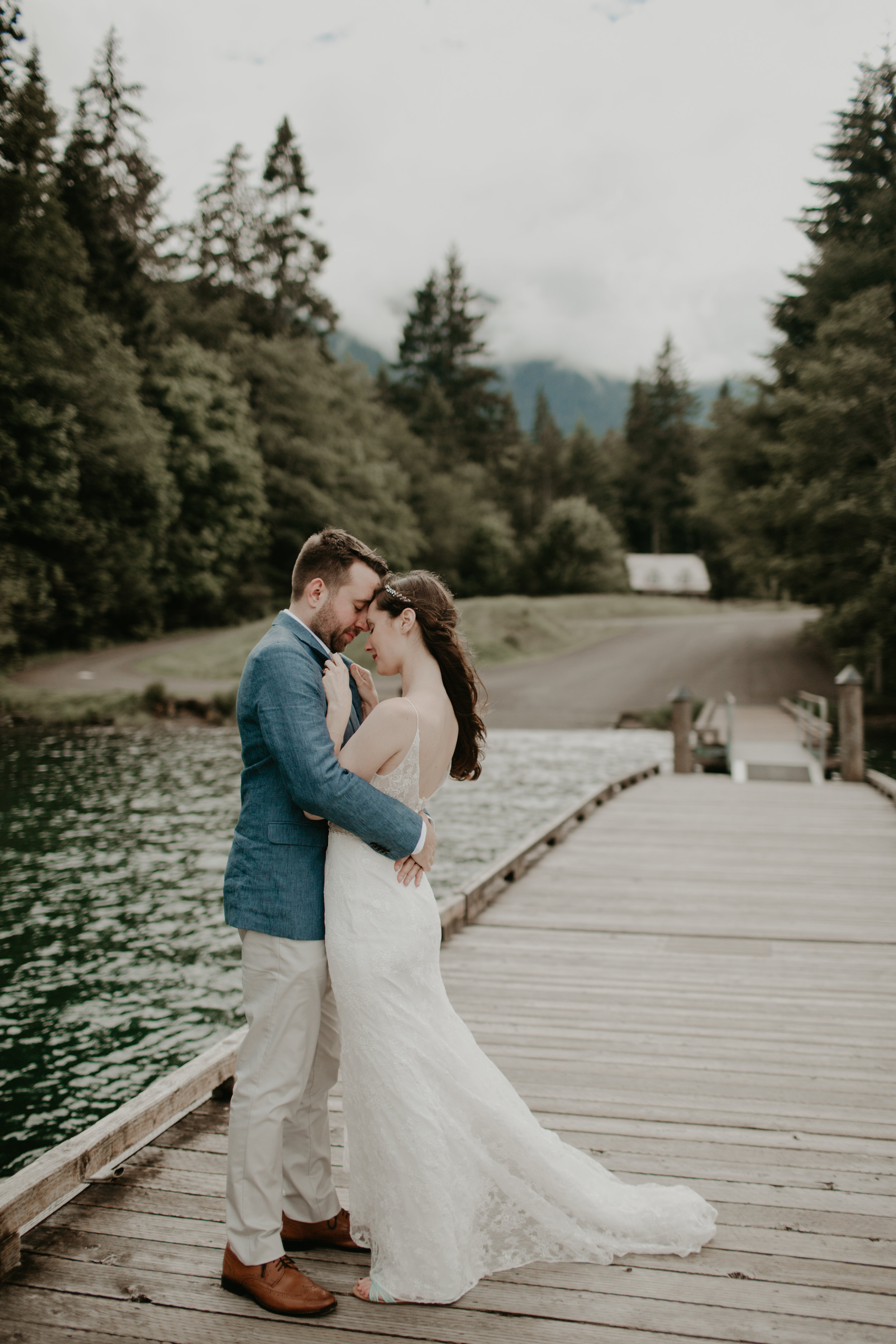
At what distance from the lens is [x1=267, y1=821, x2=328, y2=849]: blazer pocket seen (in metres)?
2.73

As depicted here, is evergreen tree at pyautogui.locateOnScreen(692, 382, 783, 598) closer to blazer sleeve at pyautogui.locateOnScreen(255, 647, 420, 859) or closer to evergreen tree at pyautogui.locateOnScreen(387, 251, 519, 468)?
blazer sleeve at pyautogui.locateOnScreen(255, 647, 420, 859)

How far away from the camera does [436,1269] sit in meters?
2.57

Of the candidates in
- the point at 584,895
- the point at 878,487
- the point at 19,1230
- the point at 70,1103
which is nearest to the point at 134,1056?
the point at 70,1103

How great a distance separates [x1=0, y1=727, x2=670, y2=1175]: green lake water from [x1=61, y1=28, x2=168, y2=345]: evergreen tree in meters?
25.7

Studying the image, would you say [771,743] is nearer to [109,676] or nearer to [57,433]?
[109,676]

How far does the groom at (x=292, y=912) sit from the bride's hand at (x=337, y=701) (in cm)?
4

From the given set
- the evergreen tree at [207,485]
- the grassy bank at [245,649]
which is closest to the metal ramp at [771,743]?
the grassy bank at [245,649]

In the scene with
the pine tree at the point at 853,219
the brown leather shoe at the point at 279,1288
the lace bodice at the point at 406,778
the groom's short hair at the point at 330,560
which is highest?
the pine tree at the point at 853,219

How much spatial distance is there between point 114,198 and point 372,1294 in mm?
48517

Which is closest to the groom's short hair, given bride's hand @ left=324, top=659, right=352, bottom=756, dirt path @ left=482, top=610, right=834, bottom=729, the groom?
the groom

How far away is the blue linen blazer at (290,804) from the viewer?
261 cm

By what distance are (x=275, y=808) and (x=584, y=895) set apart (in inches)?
190

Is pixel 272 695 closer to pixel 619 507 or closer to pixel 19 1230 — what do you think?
pixel 19 1230

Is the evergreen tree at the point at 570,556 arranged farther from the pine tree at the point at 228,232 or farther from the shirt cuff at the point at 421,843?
the shirt cuff at the point at 421,843
